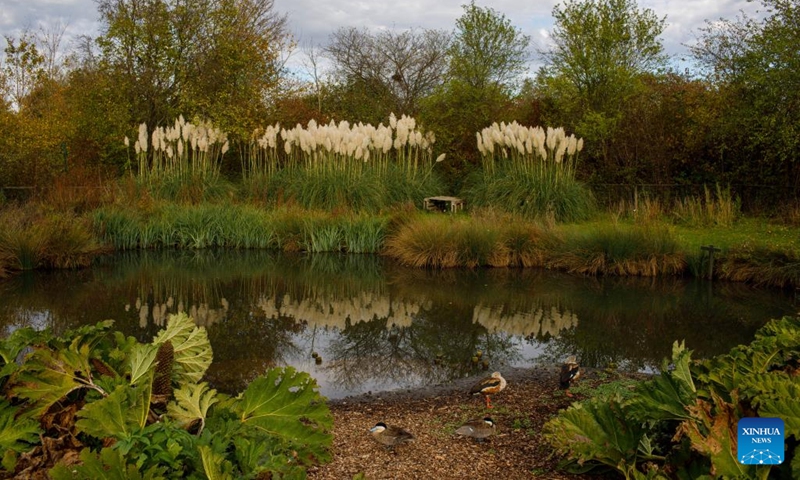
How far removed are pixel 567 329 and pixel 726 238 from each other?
260 inches

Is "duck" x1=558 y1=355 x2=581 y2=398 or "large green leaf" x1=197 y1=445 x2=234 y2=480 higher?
"large green leaf" x1=197 y1=445 x2=234 y2=480

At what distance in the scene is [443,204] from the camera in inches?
678

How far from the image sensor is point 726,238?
12766 millimetres

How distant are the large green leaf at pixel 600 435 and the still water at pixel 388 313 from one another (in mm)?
2419

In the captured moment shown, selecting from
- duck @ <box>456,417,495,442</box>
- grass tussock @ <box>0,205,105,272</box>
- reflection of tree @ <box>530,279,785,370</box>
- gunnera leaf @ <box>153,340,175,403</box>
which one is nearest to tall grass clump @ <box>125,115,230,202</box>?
grass tussock @ <box>0,205,105,272</box>

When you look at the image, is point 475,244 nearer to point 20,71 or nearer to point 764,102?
point 764,102

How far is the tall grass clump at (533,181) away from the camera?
15375 mm

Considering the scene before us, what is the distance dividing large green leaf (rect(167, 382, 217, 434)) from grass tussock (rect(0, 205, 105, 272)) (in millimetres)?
10157

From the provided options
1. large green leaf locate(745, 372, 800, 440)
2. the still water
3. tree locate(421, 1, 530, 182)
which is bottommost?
the still water

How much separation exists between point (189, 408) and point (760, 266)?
10.0m

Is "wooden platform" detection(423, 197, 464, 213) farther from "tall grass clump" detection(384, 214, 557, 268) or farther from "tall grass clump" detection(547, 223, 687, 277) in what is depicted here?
"tall grass clump" detection(547, 223, 687, 277)

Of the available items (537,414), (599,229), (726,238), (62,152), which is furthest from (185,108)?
(537,414)

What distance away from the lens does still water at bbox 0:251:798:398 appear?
632 cm

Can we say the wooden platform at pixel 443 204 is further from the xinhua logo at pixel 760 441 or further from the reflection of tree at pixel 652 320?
the xinhua logo at pixel 760 441
